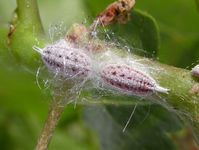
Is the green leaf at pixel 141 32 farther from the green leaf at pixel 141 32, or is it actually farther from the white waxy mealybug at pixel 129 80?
the white waxy mealybug at pixel 129 80

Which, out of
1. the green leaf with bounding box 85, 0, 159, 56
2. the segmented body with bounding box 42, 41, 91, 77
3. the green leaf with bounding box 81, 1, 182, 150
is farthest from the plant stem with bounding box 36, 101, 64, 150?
the green leaf with bounding box 85, 0, 159, 56

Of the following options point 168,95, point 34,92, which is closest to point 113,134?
point 34,92

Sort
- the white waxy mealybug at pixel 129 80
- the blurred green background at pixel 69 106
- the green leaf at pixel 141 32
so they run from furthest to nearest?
the blurred green background at pixel 69 106
the green leaf at pixel 141 32
the white waxy mealybug at pixel 129 80

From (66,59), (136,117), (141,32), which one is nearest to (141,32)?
(141,32)

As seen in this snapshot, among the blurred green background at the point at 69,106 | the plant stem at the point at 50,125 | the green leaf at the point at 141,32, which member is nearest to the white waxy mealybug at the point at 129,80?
the plant stem at the point at 50,125

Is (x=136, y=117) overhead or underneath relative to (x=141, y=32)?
underneath

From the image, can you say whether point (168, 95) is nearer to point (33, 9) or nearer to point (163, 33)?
point (33, 9)

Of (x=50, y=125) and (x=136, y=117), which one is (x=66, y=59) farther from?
(x=136, y=117)
